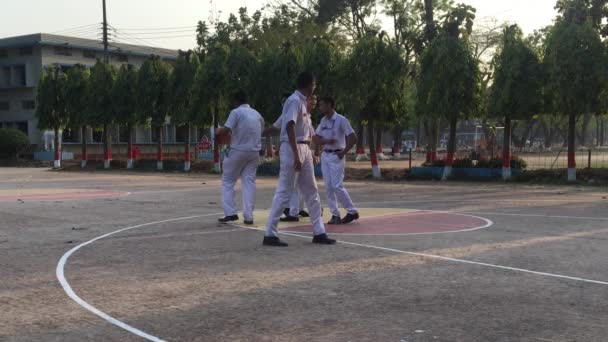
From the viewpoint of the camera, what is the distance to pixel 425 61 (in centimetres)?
2717

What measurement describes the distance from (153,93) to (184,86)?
262 cm

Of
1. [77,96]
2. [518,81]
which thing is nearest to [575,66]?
[518,81]

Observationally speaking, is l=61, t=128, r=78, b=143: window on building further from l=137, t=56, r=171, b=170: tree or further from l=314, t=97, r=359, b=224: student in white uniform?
l=314, t=97, r=359, b=224: student in white uniform

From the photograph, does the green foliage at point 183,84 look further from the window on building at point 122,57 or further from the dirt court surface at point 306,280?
the window on building at point 122,57

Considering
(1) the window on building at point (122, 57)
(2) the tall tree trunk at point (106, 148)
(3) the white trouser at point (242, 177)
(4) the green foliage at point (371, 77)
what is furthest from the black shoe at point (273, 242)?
(1) the window on building at point (122, 57)

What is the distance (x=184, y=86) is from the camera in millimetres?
35719

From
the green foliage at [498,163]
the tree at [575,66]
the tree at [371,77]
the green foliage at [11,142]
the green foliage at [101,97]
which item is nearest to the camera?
the tree at [575,66]

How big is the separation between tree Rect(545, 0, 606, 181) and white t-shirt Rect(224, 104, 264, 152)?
1545 centimetres

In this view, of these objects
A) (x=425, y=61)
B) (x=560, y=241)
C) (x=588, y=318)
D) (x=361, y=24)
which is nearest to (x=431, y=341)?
(x=588, y=318)

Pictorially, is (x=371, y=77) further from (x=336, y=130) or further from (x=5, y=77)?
(x=5, y=77)

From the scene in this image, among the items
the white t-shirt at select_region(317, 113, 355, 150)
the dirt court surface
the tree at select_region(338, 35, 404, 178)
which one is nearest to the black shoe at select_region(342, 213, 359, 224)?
the dirt court surface

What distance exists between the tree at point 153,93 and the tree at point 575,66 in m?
21.3

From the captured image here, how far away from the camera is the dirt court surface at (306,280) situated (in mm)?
4977

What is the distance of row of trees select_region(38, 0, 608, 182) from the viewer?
23.5 m
